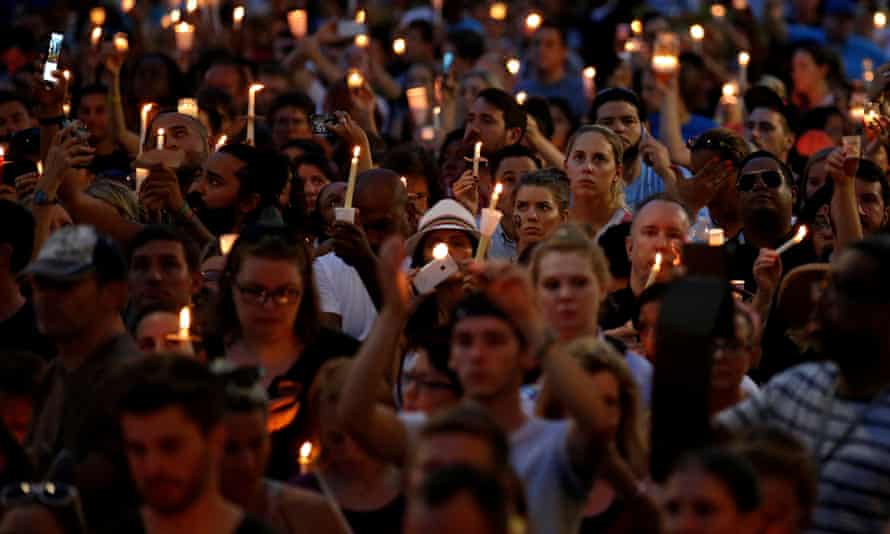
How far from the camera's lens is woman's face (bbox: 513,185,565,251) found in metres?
9.95

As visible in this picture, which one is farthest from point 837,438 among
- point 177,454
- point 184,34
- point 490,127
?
point 184,34

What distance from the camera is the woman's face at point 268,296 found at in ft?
26.0

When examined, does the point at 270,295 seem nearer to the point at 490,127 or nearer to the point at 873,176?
the point at 873,176

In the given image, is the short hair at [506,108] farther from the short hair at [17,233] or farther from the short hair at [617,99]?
the short hair at [17,233]

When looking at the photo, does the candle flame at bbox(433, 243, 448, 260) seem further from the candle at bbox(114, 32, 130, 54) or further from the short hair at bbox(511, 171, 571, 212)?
the candle at bbox(114, 32, 130, 54)

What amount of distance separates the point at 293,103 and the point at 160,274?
5.47 meters

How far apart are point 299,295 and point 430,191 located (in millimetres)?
3710

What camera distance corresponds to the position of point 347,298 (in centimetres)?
960

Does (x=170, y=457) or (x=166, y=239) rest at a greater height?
(x=166, y=239)

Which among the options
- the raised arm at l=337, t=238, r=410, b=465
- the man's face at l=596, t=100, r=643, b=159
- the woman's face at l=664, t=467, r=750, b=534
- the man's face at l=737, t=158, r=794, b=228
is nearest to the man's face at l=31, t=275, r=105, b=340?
the raised arm at l=337, t=238, r=410, b=465

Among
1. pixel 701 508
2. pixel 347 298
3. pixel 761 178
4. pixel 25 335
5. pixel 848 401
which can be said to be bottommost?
pixel 701 508

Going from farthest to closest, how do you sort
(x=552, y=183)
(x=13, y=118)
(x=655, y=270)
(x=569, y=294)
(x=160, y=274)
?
1. (x=13, y=118)
2. (x=552, y=183)
3. (x=655, y=270)
4. (x=160, y=274)
5. (x=569, y=294)

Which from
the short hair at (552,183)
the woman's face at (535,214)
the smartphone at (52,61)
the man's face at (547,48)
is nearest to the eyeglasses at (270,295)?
the woman's face at (535,214)

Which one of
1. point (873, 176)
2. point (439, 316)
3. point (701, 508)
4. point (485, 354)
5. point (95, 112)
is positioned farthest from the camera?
point (95, 112)
